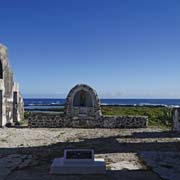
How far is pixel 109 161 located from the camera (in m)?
10.1

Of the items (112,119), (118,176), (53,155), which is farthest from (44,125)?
(118,176)

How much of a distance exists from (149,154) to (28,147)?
4231 mm

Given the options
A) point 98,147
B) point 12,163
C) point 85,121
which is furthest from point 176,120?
point 12,163

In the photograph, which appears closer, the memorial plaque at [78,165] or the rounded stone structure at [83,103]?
the memorial plaque at [78,165]

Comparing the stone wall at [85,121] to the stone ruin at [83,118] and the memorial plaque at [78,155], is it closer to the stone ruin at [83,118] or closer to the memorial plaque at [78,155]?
the stone ruin at [83,118]

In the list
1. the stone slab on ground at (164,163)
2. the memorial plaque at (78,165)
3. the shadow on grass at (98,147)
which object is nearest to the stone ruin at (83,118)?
the shadow on grass at (98,147)

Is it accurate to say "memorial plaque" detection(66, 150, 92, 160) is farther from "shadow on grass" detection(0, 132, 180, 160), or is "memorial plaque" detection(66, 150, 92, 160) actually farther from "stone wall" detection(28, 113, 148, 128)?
"stone wall" detection(28, 113, 148, 128)

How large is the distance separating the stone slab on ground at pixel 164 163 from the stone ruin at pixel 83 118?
1023 cm

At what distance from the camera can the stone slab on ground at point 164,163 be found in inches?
328

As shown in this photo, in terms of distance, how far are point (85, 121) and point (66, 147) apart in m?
8.92

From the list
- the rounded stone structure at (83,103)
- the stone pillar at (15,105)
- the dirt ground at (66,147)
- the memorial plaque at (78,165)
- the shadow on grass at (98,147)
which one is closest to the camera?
the dirt ground at (66,147)

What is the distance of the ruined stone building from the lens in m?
21.1

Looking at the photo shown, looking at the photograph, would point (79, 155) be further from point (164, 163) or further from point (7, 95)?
point (7, 95)

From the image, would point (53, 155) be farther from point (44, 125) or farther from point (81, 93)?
point (81, 93)
